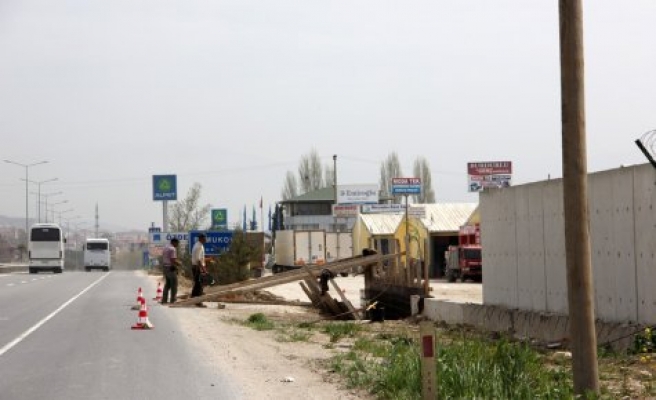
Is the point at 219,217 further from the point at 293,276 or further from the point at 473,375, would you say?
the point at 473,375

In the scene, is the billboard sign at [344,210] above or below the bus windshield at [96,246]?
above

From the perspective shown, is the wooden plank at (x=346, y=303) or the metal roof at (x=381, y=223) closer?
the wooden plank at (x=346, y=303)

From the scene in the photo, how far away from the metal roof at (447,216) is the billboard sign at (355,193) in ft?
110

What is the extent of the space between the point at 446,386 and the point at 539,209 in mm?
7300

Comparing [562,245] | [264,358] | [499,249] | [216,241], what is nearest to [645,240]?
[562,245]

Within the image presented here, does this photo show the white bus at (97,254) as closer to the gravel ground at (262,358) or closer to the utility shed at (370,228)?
the utility shed at (370,228)

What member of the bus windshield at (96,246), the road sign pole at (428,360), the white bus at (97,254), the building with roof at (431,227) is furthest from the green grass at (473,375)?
the bus windshield at (96,246)

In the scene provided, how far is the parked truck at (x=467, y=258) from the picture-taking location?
4906 cm

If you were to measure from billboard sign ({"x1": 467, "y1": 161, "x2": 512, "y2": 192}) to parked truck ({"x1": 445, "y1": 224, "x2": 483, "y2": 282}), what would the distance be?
438 cm

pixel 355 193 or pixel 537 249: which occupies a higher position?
pixel 355 193

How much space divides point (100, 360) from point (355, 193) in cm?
8388

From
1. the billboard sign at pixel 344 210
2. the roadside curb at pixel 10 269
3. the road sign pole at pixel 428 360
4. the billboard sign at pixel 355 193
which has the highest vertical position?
the billboard sign at pixel 355 193

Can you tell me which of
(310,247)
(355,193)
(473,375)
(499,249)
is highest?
(355,193)

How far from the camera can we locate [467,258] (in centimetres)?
4938
